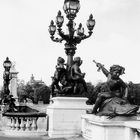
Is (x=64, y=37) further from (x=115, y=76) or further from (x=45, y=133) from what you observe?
(x=115, y=76)

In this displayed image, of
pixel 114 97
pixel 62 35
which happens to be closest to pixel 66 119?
pixel 62 35

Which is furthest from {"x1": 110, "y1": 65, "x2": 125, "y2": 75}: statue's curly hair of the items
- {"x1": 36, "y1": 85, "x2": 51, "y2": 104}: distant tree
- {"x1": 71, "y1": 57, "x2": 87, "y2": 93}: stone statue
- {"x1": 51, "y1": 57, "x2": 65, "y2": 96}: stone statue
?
{"x1": 36, "y1": 85, "x2": 51, "y2": 104}: distant tree

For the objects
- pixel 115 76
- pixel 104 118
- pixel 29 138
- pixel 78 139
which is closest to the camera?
pixel 104 118

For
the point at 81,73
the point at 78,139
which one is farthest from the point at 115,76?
the point at 81,73

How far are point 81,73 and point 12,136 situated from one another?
3.75 m

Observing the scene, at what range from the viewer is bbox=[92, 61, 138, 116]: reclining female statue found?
11127mm

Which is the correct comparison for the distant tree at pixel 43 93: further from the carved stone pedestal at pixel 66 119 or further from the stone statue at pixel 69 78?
the carved stone pedestal at pixel 66 119

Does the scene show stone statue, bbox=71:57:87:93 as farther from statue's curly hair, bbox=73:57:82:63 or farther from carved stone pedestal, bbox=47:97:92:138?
carved stone pedestal, bbox=47:97:92:138

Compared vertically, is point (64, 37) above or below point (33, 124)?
above

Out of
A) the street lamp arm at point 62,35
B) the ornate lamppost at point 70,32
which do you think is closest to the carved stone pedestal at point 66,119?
the ornate lamppost at point 70,32

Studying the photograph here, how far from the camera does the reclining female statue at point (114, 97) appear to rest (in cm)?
1113

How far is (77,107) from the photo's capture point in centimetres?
1638

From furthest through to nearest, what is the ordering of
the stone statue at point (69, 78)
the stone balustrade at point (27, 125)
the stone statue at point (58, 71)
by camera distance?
the stone statue at point (58, 71) < the stone statue at point (69, 78) < the stone balustrade at point (27, 125)

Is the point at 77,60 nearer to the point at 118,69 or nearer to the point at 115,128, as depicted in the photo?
the point at 118,69
